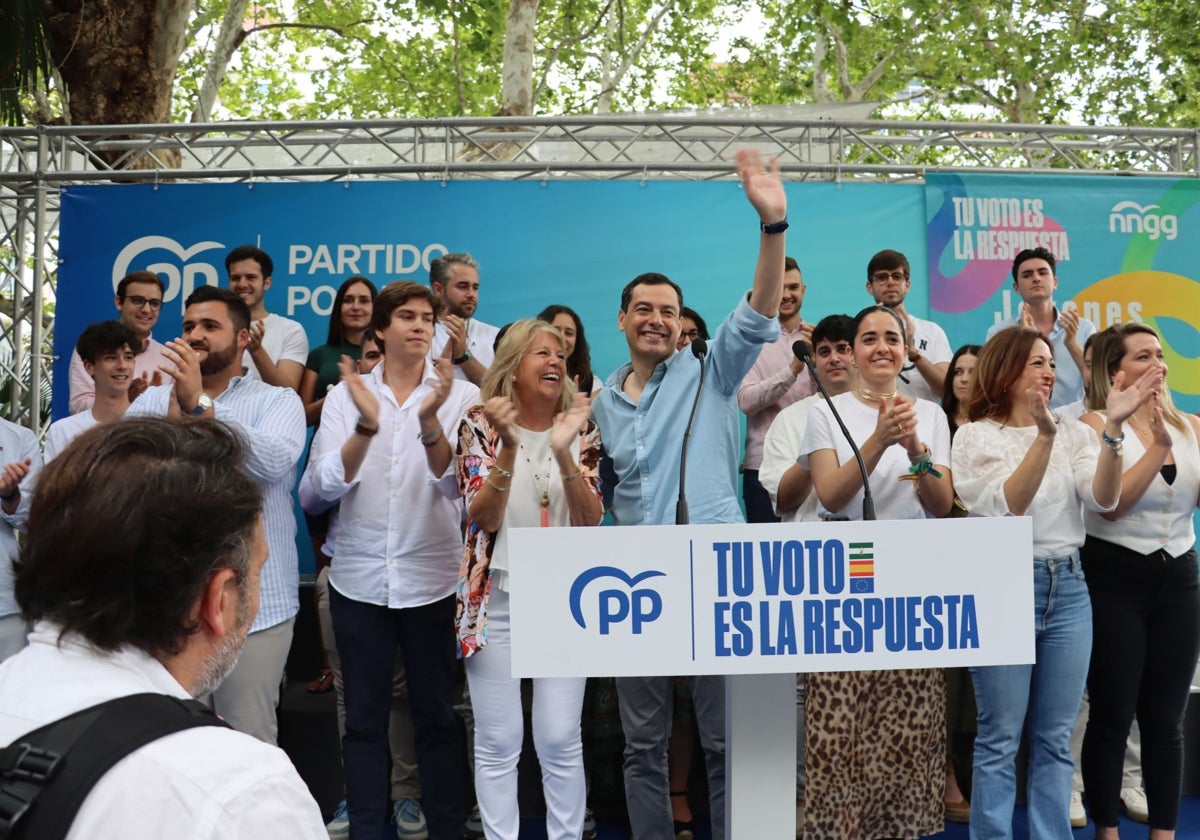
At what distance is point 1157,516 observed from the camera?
3.70 meters

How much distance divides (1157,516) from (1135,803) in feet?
4.21

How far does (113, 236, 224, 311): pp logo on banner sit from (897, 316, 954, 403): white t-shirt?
376 centimetres

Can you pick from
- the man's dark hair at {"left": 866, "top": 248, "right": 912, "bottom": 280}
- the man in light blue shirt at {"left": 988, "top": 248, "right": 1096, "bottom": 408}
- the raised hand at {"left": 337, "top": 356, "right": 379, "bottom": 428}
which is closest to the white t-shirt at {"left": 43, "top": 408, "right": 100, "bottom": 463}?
the raised hand at {"left": 337, "top": 356, "right": 379, "bottom": 428}

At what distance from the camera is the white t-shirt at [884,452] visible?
356 centimetres

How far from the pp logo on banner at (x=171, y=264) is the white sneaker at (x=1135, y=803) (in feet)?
16.7

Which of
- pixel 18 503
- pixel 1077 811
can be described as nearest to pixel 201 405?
pixel 18 503

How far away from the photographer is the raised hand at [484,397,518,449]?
3.22 meters

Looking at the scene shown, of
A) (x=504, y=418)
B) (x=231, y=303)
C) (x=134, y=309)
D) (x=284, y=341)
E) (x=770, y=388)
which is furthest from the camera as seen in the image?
(x=284, y=341)

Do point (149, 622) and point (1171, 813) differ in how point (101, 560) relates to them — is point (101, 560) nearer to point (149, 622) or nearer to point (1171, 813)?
point (149, 622)

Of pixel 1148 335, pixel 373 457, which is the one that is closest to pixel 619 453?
pixel 373 457

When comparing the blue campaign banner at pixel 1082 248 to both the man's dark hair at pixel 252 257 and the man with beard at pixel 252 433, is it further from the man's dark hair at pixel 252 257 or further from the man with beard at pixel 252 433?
the man with beard at pixel 252 433

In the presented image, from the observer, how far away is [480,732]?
3.44 m

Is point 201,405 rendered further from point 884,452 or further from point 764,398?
point 764,398

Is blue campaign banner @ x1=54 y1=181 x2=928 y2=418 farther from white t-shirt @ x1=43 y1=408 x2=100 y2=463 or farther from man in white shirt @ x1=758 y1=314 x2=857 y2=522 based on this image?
white t-shirt @ x1=43 y1=408 x2=100 y2=463
